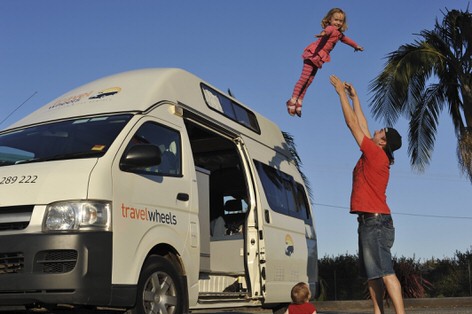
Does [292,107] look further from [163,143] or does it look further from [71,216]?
[71,216]

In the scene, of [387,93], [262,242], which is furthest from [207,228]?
[387,93]

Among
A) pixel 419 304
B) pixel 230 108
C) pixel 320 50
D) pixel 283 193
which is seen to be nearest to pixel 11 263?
pixel 230 108

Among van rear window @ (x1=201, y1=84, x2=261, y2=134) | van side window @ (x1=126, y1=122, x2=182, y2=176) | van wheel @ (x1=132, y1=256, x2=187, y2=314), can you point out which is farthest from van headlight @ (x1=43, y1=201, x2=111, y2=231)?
van rear window @ (x1=201, y1=84, x2=261, y2=134)

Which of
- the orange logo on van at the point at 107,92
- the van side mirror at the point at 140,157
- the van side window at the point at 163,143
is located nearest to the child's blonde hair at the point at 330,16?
the van side window at the point at 163,143

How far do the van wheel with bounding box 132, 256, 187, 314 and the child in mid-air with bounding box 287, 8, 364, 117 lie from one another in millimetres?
2539

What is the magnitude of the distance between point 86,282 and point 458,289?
689 inches

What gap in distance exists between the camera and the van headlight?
5055mm

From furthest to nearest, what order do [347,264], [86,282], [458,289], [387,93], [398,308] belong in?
[347,264]
[458,289]
[387,93]
[398,308]
[86,282]

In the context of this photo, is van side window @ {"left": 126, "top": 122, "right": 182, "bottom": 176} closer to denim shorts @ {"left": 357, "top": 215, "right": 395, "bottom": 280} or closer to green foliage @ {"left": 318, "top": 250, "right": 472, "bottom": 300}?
denim shorts @ {"left": 357, "top": 215, "right": 395, "bottom": 280}

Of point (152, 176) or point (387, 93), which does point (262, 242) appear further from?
point (387, 93)

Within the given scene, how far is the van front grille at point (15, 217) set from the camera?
511 cm

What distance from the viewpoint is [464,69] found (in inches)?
643

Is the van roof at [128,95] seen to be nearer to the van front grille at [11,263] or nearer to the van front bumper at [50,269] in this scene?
the van front bumper at [50,269]

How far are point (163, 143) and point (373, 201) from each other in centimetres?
212
